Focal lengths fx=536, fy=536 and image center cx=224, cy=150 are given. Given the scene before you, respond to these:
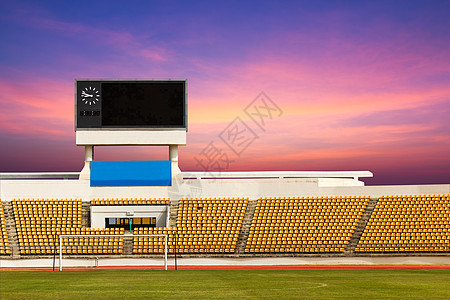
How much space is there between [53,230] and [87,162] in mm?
6460

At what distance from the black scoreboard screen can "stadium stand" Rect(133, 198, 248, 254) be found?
6.36 meters

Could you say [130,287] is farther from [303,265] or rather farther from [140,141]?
[140,141]

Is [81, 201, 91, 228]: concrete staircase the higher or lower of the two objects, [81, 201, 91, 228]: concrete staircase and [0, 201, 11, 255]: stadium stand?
the higher

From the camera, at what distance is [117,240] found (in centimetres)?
3800

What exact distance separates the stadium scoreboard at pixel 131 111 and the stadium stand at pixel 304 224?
8.68 m

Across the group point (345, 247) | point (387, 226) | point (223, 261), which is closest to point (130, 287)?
point (223, 261)

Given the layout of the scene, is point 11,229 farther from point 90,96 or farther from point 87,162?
point 90,96

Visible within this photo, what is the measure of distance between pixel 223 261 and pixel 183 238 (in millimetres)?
3251

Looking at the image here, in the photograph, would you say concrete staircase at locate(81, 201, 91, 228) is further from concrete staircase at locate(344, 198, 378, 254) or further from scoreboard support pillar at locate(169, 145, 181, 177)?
concrete staircase at locate(344, 198, 378, 254)

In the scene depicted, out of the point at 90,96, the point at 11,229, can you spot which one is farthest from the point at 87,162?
the point at 11,229

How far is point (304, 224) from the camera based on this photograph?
38.7m

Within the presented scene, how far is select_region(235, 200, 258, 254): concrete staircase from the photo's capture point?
3754 cm

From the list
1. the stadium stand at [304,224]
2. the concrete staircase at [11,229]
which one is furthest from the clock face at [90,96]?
the stadium stand at [304,224]

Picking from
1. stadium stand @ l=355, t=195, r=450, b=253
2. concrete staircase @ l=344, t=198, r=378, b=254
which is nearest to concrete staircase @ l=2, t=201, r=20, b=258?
concrete staircase @ l=344, t=198, r=378, b=254
